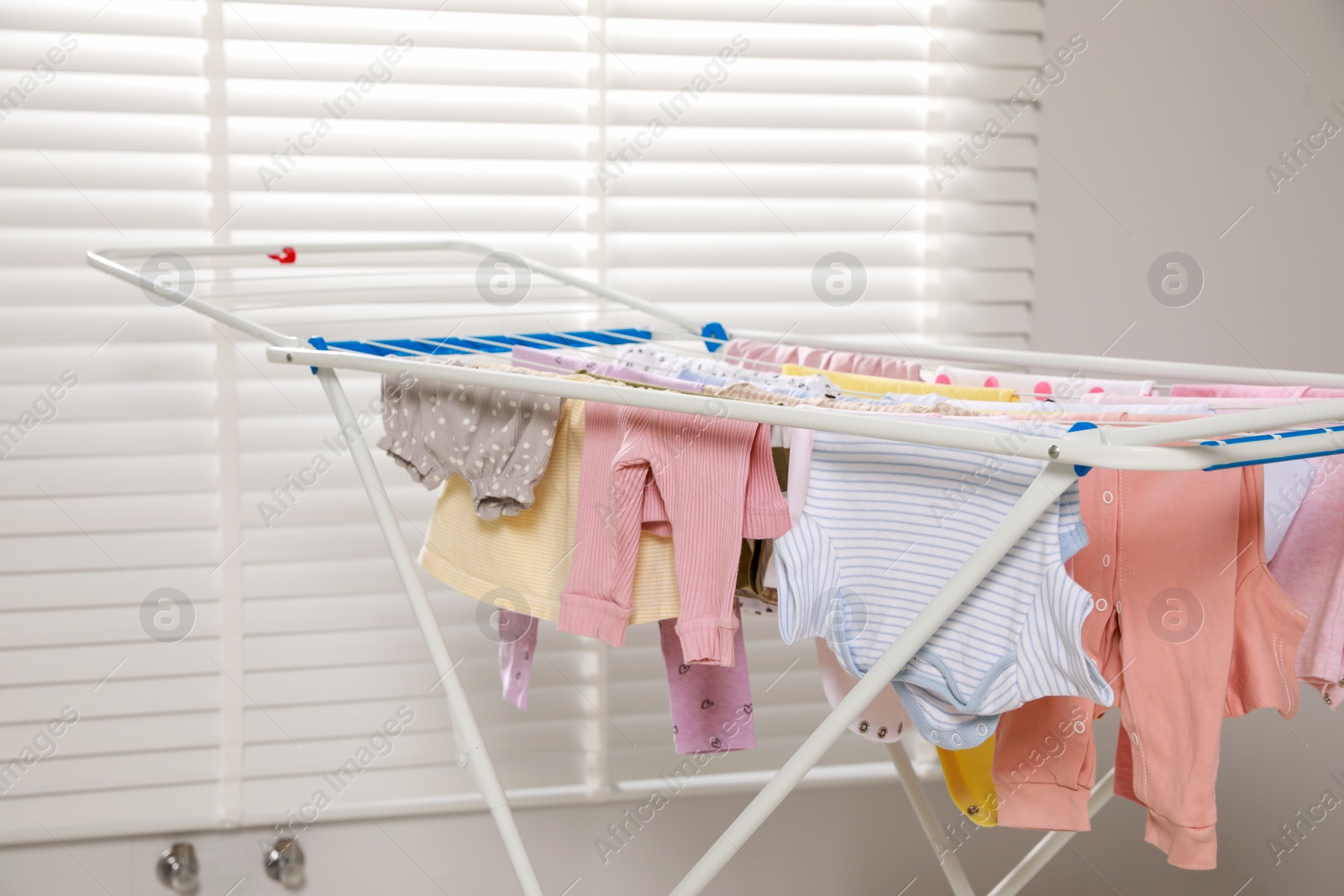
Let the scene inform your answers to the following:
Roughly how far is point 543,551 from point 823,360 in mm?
477

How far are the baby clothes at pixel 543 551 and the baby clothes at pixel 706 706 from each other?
0.17 m

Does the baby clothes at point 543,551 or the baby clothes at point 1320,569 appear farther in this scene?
the baby clothes at point 543,551

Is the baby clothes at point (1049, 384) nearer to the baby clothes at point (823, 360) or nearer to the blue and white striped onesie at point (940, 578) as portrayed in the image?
the baby clothes at point (823, 360)

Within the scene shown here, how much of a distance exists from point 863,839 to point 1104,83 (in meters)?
1.40

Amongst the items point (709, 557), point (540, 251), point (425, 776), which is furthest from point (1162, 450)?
point (425, 776)

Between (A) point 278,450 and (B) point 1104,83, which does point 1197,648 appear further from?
(A) point 278,450

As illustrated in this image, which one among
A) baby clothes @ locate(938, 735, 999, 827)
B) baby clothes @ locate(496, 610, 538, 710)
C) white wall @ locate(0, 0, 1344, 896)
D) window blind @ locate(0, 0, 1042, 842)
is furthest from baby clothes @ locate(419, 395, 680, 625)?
white wall @ locate(0, 0, 1344, 896)

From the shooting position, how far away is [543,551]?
1.11m

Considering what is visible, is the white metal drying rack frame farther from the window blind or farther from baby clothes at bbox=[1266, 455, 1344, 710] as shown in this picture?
the window blind

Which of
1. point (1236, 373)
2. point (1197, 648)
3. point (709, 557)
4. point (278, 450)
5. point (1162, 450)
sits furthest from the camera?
point (278, 450)

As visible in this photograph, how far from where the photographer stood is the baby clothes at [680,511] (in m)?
0.96

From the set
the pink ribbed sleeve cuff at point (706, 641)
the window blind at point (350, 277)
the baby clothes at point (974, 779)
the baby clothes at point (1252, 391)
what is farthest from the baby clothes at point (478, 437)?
the baby clothes at point (1252, 391)

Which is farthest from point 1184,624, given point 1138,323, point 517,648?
point 1138,323

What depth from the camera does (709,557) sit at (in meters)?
0.98
